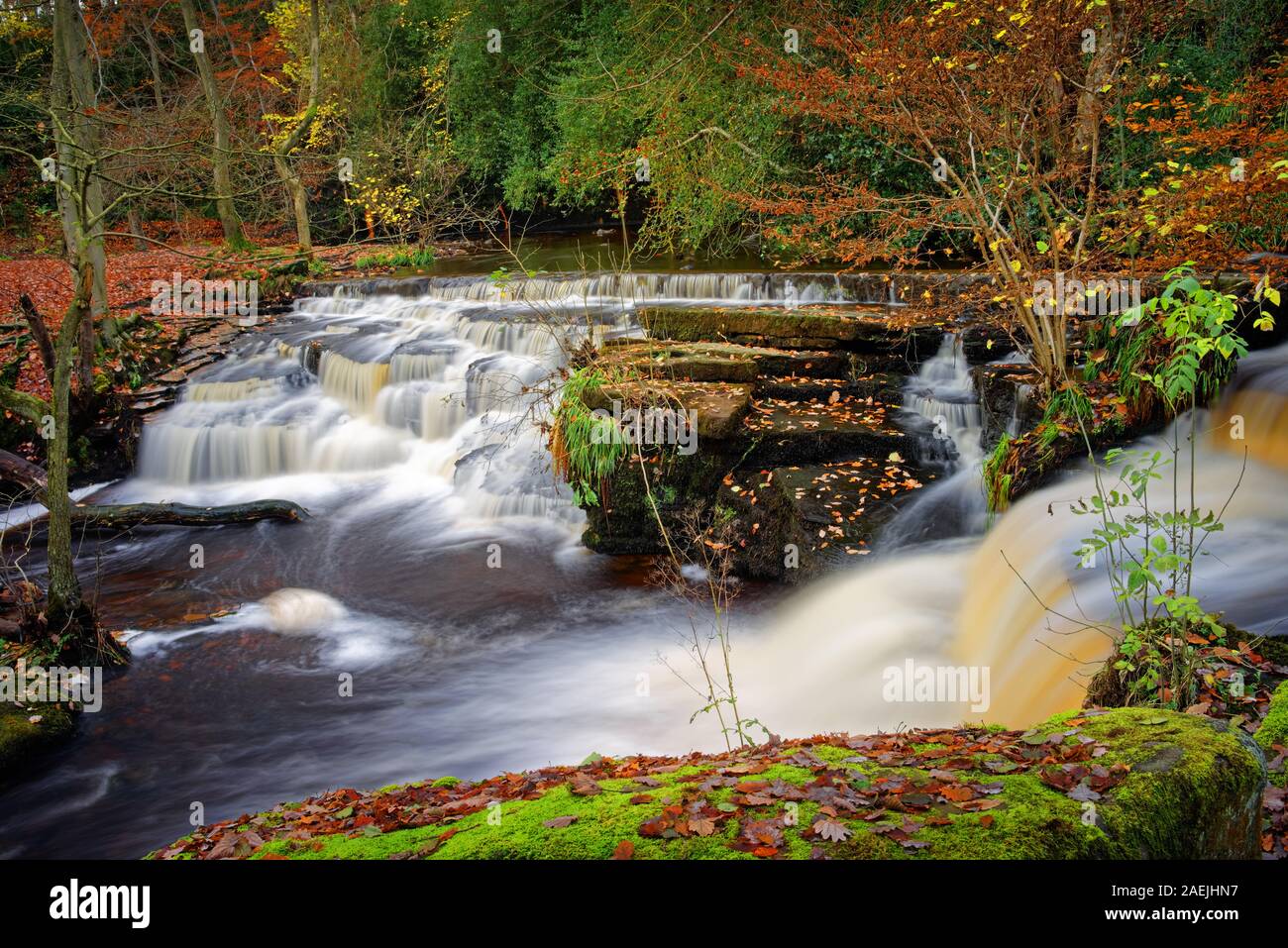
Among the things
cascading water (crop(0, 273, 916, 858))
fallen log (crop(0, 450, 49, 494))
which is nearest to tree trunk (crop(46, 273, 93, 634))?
cascading water (crop(0, 273, 916, 858))

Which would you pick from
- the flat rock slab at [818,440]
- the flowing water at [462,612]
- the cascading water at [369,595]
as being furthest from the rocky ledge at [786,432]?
the cascading water at [369,595]

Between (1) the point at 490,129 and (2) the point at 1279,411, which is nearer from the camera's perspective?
(2) the point at 1279,411

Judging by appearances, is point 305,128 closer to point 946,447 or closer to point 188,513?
point 188,513

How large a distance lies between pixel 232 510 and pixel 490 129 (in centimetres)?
1511

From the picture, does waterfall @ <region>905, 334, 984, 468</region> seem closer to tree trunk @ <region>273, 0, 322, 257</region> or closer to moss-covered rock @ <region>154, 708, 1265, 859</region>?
moss-covered rock @ <region>154, 708, 1265, 859</region>

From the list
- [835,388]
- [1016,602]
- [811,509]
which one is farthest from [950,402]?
[1016,602]

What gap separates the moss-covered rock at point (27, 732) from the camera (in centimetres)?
662

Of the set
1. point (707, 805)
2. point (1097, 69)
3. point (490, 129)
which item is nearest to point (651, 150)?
point (1097, 69)

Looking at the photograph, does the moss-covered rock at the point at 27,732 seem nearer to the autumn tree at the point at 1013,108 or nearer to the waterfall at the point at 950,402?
the waterfall at the point at 950,402

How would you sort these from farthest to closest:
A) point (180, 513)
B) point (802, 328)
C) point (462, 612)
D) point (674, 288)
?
1. point (674, 288)
2. point (802, 328)
3. point (180, 513)
4. point (462, 612)

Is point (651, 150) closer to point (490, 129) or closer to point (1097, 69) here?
point (1097, 69)

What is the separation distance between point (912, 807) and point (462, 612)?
21.5 ft

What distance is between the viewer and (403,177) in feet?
77.4

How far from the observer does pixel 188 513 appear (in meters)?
11.1
